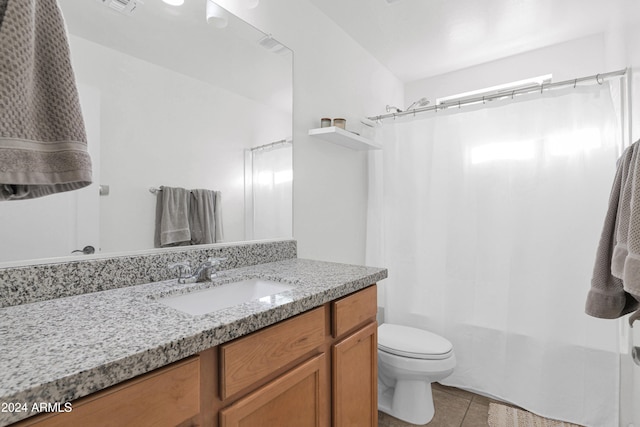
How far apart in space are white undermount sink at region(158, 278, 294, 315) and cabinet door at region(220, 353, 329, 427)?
24cm

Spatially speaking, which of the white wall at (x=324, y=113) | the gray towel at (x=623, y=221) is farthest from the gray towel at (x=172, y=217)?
the gray towel at (x=623, y=221)

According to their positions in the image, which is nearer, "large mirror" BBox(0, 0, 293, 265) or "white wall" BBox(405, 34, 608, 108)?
"large mirror" BBox(0, 0, 293, 265)

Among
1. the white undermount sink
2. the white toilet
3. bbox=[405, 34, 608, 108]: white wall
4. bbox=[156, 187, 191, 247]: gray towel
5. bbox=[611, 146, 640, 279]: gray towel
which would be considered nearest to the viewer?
bbox=[611, 146, 640, 279]: gray towel

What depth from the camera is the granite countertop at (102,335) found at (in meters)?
0.47

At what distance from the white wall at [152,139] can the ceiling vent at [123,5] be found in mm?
155

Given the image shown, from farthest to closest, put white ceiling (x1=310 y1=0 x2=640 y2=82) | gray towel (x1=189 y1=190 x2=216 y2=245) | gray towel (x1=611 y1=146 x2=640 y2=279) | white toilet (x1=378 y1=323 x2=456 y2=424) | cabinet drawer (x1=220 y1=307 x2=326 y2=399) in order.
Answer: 1. white ceiling (x1=310 y1=0 x2=640 y2=82)
2. white toilet (x1=378 y1=323 x2=456 y2=424)
3. gray towel (x1=189 y1=190 x2=216 y2=245)
4. gray towel (x1=611 y1=146 x2=640 y2=279)
5. cabinet drawer (x1=220 y1=307 x2=326 y2=399)

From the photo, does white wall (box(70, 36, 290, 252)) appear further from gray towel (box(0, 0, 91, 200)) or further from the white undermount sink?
gray towel (box(0, 0, 91, 200))

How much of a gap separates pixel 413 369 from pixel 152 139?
170 cm

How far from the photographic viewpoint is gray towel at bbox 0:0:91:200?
54 cm

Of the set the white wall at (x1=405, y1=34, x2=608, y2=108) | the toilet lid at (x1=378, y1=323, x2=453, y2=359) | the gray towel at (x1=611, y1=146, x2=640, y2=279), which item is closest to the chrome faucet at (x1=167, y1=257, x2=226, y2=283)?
the toilet lid at (x1=378, y1=323, x2=453, y2=359)

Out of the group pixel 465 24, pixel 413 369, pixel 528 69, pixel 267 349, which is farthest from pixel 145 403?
pixel 528 69

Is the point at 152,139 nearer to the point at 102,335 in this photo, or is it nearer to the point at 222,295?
the point at 222,295

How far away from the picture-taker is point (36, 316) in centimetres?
75

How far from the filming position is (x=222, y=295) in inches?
46.3
